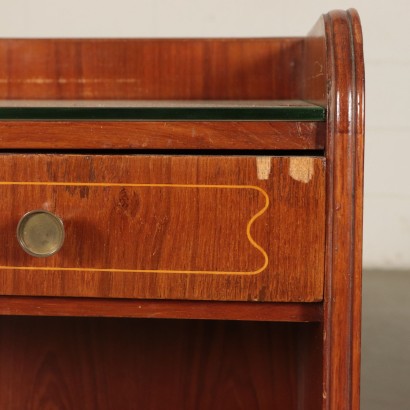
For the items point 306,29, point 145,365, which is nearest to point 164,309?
point 145,365

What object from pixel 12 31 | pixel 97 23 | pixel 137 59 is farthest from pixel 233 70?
pixel 12 31

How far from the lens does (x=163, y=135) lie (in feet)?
2.15

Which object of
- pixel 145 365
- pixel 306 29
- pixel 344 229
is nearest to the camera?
Result: pixel 344 229

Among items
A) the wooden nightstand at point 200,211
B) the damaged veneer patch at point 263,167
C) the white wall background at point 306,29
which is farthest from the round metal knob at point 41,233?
the white wall background at point 306,29

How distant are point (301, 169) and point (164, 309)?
0.61ft

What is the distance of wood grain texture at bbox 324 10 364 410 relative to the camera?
2.07ft

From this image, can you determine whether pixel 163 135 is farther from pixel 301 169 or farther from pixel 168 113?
pixel 301 169

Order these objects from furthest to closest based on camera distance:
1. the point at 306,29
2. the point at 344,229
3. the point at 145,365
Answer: the point at 306,29 → the point at 145,365 → the point at 344,229

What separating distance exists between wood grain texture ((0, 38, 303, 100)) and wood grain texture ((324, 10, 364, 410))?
393 mm

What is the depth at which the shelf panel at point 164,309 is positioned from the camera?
67 cm

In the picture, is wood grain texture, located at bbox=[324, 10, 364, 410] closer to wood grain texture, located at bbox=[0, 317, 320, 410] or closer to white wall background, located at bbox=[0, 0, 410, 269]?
wood grain texture, located at bbox=[0, 317, 320, 410]

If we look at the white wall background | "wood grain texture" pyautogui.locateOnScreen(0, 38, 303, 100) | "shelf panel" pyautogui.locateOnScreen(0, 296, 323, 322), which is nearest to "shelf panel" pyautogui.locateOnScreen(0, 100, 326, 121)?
"shelf panel" pyautogui.locateOnScreen(0, 296, 323, 322)

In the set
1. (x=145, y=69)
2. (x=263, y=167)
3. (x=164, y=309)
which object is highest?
(x=145, y=69)

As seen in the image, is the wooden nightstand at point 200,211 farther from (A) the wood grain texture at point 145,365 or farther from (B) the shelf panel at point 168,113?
(A) the wood grain texture at point 145,365
